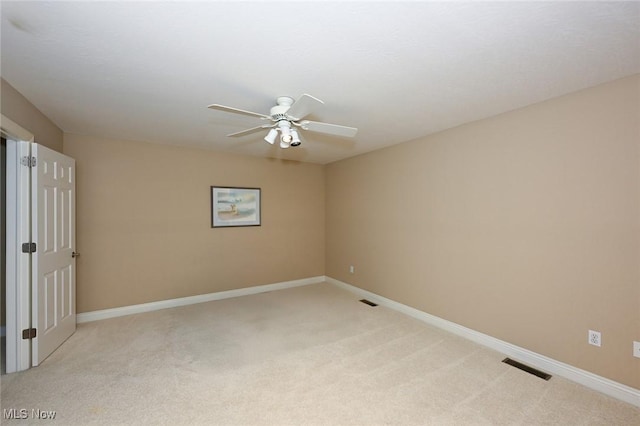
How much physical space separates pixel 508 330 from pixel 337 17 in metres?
3.16

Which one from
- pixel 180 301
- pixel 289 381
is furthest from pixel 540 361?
pixel 180 301

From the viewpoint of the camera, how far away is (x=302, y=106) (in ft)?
6.77

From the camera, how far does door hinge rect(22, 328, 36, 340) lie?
2456 millimetres

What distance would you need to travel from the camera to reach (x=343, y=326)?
3.45m

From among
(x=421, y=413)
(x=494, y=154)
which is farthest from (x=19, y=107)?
(x=494, y=154)

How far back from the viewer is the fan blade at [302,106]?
6.25 feet

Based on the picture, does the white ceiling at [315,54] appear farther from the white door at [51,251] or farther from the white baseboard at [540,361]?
the white baseboard at [540,361]

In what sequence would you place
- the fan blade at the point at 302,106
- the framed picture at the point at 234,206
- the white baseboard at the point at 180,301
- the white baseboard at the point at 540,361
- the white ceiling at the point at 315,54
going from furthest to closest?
1. the framed picture at the point at 234,206
2. the white baseboard at the point at 180,301
3. the white baseboard at the point at 540,361
4. the fan blade at the point at 302,106
5. the white ceiling at the point at 315,54

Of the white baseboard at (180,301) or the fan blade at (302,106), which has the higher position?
the fan blade at (302,106)

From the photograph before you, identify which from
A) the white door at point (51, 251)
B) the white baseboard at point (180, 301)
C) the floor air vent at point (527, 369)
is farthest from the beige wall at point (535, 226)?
the white door at point (51, 251)

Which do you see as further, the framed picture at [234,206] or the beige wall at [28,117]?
the framed picture at [234,206]

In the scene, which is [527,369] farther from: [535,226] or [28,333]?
[28,333]

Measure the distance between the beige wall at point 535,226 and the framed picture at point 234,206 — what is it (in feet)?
7.70

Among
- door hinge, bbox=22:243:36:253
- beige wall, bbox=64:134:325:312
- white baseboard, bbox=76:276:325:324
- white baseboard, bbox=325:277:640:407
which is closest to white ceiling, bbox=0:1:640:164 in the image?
beige wall, bbox=64:134:325:312
